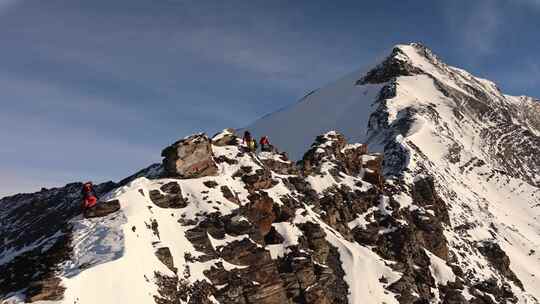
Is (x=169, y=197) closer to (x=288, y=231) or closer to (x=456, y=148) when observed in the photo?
(x=288, y=231)

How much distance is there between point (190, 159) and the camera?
170ft

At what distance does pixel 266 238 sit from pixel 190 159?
9.54 metres

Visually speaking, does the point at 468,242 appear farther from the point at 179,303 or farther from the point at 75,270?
the point at 75,270

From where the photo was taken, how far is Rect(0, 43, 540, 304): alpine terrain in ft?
128

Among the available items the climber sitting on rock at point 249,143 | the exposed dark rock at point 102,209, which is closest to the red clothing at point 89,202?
the exposed dark rock at point 102,209

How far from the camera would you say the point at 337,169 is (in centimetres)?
6938

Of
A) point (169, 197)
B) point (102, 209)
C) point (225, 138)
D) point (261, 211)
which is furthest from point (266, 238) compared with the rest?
point (102, 209)

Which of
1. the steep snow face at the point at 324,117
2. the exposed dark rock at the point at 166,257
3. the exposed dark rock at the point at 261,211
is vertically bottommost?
the exposed dark rock at the point at 166,257

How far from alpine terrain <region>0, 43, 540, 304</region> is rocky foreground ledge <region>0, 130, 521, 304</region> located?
0.13m

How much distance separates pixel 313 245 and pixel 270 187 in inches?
276

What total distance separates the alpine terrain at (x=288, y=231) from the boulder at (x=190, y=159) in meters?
0.11

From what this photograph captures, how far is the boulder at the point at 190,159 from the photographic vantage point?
51.5 m

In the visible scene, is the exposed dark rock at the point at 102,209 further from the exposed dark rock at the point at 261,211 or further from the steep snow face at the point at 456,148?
the steep snow face at the point at 456,148

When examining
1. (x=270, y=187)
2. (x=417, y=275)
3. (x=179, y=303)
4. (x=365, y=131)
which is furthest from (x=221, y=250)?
(x=365, y=131)
